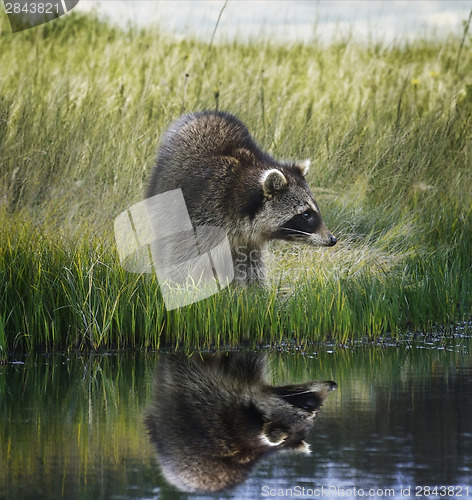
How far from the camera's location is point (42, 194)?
1039 cm

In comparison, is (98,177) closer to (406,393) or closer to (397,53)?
(406,393)

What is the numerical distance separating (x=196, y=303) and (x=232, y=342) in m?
0.40

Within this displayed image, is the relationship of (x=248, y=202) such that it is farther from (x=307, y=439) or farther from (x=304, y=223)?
(x=307, y=439)

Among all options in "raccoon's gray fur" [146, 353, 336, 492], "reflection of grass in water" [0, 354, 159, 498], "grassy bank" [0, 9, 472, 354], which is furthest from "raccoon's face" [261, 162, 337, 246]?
"reflection of grass in water" [0, 354, 159, 498]

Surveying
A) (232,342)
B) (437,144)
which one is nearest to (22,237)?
(232,342)

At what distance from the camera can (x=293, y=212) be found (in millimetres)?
9070

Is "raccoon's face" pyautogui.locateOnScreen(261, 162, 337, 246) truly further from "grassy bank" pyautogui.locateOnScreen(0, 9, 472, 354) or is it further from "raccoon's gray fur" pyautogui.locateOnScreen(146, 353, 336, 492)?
"raccoon's gray fur" pyautogui.locateOnScreen(146, 353, 336, 492)

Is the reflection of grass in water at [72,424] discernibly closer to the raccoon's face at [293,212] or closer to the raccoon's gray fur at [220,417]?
the raccoon's gray fur at [220,417]

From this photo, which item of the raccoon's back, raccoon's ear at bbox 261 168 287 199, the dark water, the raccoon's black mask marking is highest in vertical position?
the raccoon's back

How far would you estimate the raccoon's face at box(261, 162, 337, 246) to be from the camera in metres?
9.03

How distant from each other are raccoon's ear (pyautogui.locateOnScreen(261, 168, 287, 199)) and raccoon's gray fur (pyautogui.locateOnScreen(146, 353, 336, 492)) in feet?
7.15

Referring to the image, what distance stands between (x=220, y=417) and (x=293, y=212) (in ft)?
12.2

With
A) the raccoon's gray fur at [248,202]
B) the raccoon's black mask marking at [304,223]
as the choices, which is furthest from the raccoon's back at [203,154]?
the raccoon's black mask marking at [304,223]

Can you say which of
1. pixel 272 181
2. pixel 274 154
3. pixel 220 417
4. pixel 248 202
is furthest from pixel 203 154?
pixel 220 417
